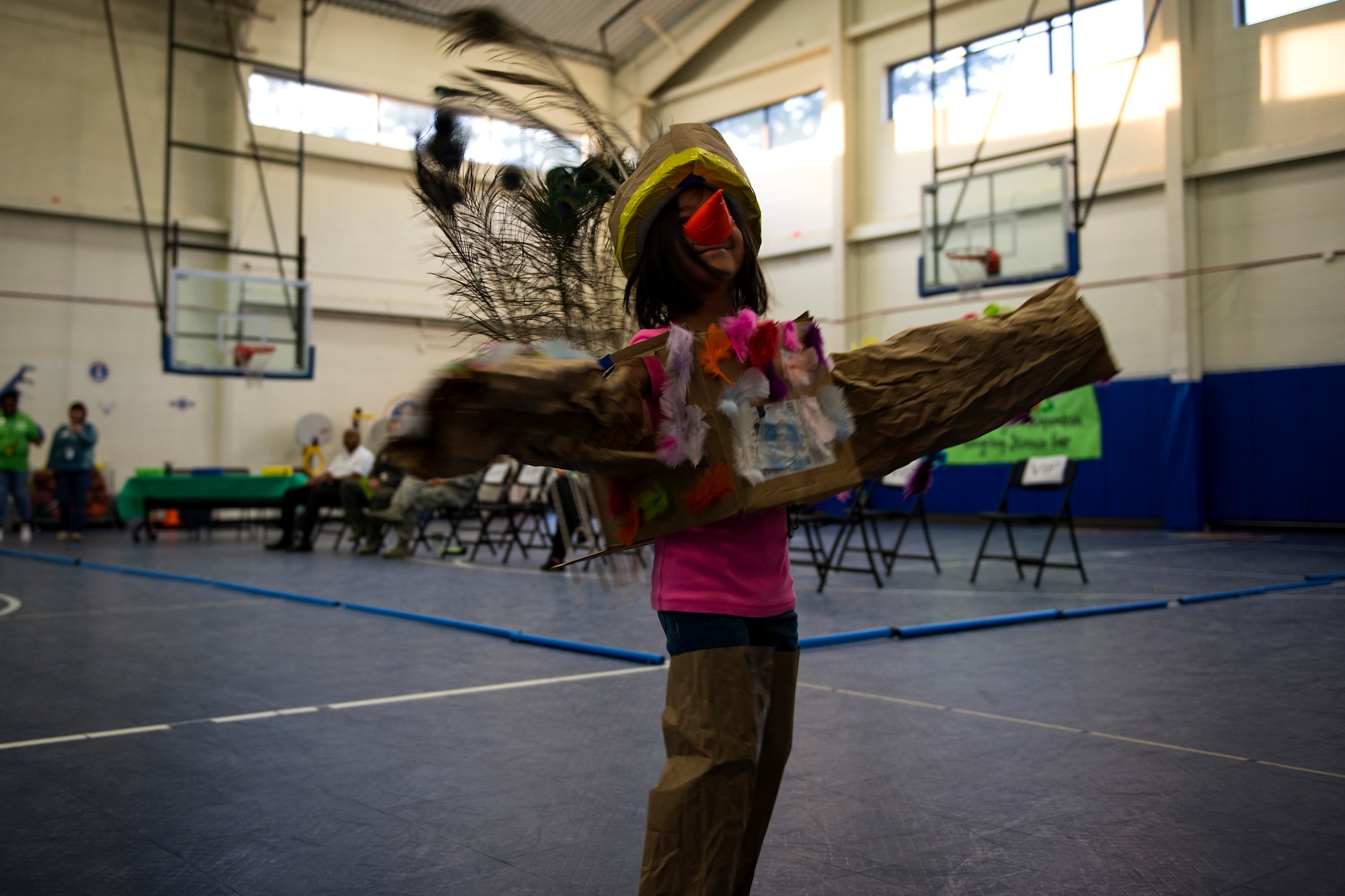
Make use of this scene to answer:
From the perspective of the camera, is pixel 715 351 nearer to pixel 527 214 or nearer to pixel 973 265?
pixel 527 214

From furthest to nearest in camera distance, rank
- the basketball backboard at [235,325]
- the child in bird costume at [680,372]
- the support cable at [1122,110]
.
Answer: the basketball backboard at [235,325] < the support cable at [1122,110] < the child in bird costume at [680,372]

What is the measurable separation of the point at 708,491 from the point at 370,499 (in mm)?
9512

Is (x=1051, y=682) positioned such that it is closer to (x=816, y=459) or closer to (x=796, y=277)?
(x=816, y=459)

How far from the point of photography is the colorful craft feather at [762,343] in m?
1.43

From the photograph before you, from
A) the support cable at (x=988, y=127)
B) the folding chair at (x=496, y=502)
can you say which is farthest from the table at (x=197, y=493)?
the support cable at (x=988, y=127)

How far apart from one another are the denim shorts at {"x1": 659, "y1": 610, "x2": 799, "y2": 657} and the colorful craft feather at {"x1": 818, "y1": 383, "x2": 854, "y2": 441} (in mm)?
309

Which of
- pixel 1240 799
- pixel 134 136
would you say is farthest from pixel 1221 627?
pixel 134 136

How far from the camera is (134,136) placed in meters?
14.4

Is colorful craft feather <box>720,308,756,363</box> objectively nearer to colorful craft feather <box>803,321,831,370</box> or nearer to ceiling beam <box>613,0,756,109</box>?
colorful craft feather <box>803,321,831,370</box>

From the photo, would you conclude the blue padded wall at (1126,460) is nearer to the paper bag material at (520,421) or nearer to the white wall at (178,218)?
the white wall at (178,218)

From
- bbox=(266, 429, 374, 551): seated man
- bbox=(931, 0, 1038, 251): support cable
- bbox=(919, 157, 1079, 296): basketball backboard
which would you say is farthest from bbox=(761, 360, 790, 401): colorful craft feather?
bbox=(931, 0, 1038, 251): support cable

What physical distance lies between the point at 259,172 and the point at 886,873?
14.4 m

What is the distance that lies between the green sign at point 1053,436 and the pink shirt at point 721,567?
25.1ft

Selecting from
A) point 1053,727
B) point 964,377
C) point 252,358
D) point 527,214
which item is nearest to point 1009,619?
point 1053,727
